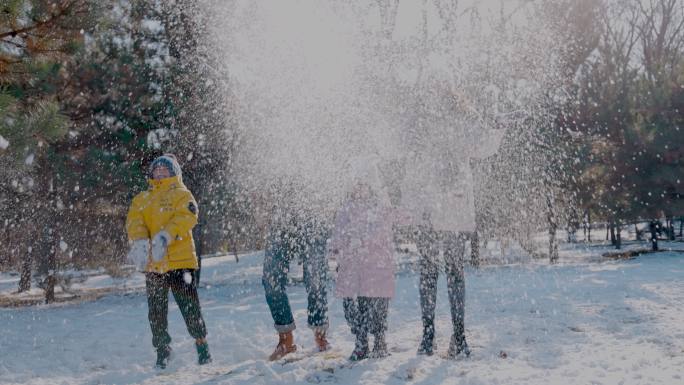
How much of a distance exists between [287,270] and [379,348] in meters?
0.97

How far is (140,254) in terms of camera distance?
3.83 metres

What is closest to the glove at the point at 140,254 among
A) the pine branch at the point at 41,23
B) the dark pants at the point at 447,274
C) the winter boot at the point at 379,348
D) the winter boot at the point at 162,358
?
the winter boot at the point at 162,358

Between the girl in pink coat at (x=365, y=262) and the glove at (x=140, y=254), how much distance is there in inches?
54.2

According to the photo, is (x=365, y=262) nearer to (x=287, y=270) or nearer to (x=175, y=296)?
(x=287, y=270)

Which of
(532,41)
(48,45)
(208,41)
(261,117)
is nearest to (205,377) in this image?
(48,45)

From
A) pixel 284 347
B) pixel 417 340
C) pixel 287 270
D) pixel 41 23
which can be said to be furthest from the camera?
pixel 41 23

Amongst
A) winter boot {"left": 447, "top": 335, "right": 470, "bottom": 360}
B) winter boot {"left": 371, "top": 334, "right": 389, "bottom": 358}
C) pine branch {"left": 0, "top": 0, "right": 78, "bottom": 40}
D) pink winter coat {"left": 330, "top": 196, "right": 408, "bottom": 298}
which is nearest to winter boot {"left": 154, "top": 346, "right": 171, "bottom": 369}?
pink winter coat {"left": 330, "top": 196, "right": 408, "bottom": 298}

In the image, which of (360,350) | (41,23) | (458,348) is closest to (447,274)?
(458,348)

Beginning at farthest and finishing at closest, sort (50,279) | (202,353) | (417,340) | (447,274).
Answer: (50,279), (417,340), (202,353), (447,274)

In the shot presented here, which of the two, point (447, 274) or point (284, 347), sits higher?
point (447, 274)

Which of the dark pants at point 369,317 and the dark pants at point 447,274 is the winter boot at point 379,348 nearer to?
the dark pants at point 369,317

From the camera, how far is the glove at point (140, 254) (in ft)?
12.5

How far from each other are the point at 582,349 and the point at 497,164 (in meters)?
9.67

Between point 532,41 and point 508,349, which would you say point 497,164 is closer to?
point 532,41
